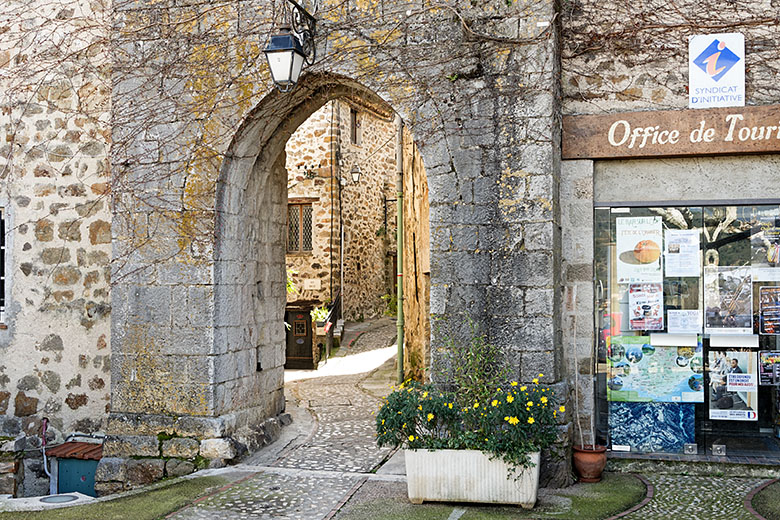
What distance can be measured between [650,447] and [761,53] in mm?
3028

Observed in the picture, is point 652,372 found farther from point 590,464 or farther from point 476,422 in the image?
point 476,422

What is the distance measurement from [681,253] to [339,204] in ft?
35.0

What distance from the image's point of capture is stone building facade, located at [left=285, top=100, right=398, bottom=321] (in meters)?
15.5

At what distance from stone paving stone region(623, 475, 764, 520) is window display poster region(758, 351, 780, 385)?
730 mm

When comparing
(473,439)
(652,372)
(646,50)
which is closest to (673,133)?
(646,50)

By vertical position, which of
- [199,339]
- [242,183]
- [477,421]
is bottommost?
[477,421]

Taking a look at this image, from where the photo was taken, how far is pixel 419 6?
554 cm

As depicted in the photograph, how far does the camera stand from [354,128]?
54.5 ft

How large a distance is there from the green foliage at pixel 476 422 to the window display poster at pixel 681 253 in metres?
1.50

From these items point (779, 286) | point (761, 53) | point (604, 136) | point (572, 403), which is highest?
point (761, 53)

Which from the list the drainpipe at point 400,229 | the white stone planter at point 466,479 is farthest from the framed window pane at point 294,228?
the white stone planter at point 466,479

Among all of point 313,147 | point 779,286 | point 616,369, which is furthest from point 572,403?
point 313,147

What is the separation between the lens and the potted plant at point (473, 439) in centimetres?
472

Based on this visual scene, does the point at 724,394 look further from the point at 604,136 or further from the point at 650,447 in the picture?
the point at 604,136
